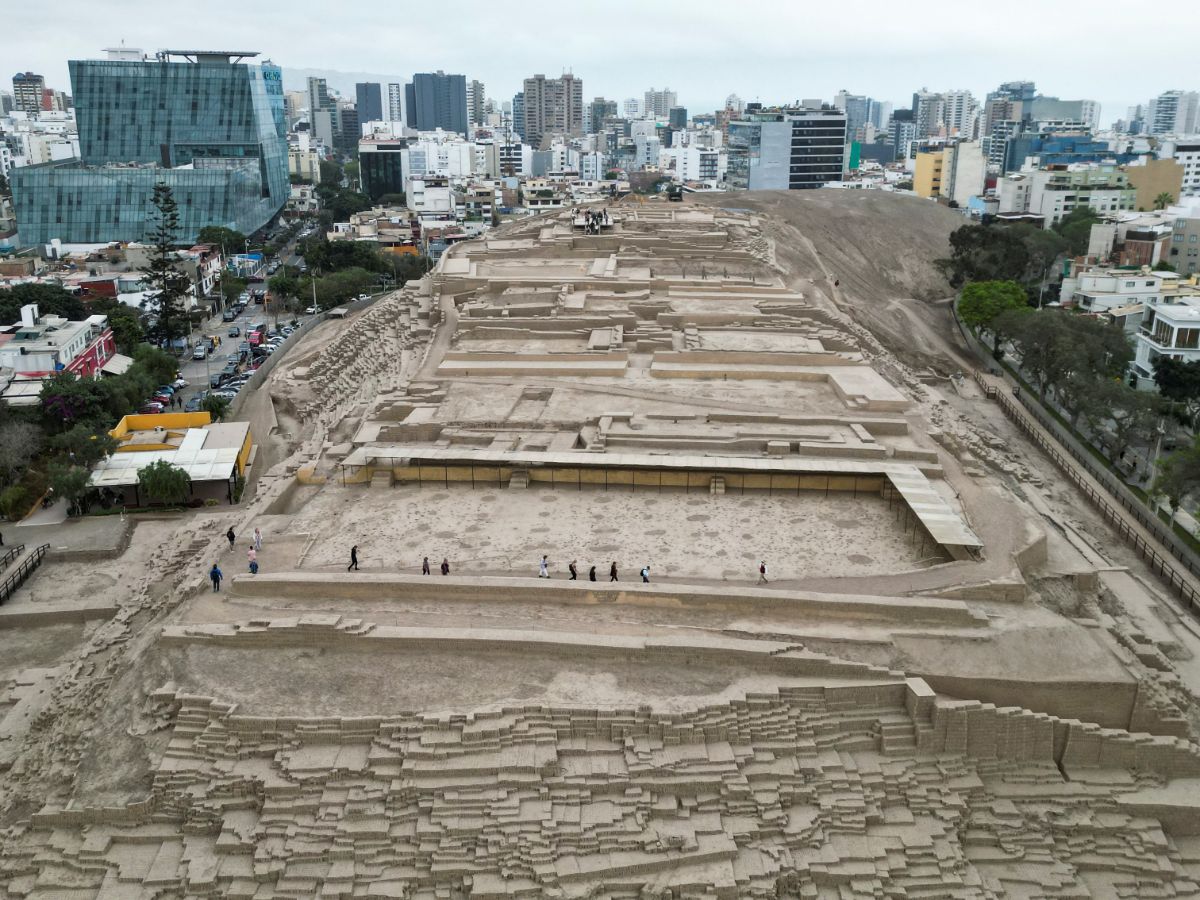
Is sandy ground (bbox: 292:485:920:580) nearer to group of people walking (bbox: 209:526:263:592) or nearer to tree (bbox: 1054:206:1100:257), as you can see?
group of people walking (bbox: 209:526:263:592)

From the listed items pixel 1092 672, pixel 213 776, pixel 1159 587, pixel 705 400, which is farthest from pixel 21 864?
pixel 1159 587

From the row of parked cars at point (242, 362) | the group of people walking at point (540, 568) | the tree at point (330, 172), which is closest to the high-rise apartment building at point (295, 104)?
the tree at point (330, 172)

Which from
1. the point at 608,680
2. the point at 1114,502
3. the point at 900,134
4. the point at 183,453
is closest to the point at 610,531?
the point at 608,680

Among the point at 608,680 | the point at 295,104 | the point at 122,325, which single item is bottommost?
the point at 608,680

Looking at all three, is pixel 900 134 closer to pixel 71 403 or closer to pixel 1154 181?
pixel 1154 181

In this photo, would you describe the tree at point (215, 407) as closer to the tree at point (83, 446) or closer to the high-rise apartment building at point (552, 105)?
the tree at point (83, 446)

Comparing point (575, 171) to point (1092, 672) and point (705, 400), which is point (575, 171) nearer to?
point (705, 400)

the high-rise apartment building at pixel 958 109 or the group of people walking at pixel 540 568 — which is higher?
the high-rise apartment building at pixel 958 109
